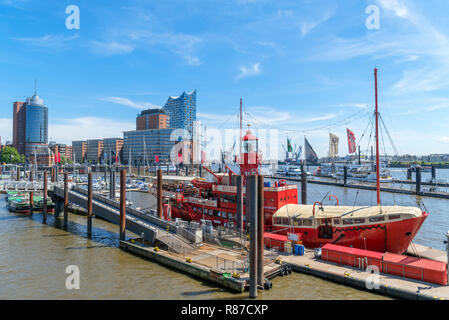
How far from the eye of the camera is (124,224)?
100 ft

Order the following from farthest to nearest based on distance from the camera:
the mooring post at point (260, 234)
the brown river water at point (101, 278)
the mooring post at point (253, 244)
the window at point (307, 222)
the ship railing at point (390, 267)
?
the window at point (307, 222) → the brown river water at point (101, 278) → the ship railing at point (390, 267) → the mooring post at point (260, 234) → the mooring post at point (253, 244)

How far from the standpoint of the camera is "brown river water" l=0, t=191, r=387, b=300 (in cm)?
1956

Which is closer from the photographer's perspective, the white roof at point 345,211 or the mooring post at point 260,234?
the mooring post at point 260,234

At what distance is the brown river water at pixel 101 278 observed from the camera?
19.6m

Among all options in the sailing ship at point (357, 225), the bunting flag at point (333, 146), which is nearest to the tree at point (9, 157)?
the bunting flag at point (333, 146)

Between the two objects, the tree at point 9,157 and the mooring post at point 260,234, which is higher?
the tree at point 9,157

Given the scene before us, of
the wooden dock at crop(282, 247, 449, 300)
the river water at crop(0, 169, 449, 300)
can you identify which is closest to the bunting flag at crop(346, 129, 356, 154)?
the river water at crop(0, 169, 449, 300)

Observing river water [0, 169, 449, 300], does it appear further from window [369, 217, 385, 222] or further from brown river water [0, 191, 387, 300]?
window [369, 217, 385, 222]

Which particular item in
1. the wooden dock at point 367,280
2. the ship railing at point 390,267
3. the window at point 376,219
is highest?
the window at point 376,219

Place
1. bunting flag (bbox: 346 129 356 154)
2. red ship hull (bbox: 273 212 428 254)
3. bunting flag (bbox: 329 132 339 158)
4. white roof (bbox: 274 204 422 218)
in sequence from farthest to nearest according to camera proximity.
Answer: bunting flag (bbox: 329 132 339 158)
bunting flag (bbox: 346 129 356 154)
white roof (bbox: 274 204 422 218)
red ship hull (bbox: 273 212 428 254)

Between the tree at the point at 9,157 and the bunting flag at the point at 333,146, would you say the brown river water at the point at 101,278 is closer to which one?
the bunting flag at the point at 333,146

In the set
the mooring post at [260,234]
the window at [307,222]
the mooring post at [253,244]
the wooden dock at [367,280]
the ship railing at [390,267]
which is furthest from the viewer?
the window at [307,222]

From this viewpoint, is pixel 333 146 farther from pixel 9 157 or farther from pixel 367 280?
pixel 9 157
